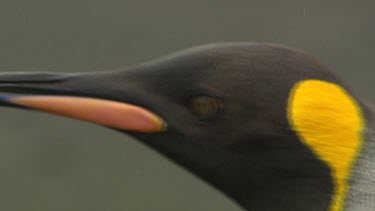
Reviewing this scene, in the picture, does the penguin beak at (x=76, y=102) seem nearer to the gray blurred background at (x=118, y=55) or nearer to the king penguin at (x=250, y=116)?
the king penguin at (x=250, y=116)

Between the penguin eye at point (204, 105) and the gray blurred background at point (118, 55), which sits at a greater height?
the penguin eye at point (204, 105)

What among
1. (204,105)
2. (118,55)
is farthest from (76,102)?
(118,55)

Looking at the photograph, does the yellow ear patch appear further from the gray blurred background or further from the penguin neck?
the gray blurred background

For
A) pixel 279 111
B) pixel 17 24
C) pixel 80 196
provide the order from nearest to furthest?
pixel 279 111
pixel 80 196
pixel 17 24

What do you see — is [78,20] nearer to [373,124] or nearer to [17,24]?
[17,24]

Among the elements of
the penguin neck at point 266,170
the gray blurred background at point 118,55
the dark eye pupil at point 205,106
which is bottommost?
the gray blurred background at point 118,55

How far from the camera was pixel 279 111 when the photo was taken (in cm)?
164

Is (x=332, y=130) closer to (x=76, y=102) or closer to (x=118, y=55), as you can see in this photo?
(x=76, y=102)

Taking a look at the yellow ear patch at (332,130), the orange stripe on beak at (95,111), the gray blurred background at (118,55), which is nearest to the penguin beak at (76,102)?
the orange stripe on beak at (95,111)

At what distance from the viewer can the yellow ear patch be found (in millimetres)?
1643

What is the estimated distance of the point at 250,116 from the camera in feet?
5.40

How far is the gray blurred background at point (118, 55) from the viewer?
4250 mm

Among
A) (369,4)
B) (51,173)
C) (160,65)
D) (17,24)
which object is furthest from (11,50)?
(160,65)

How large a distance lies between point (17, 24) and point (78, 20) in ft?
0.80
